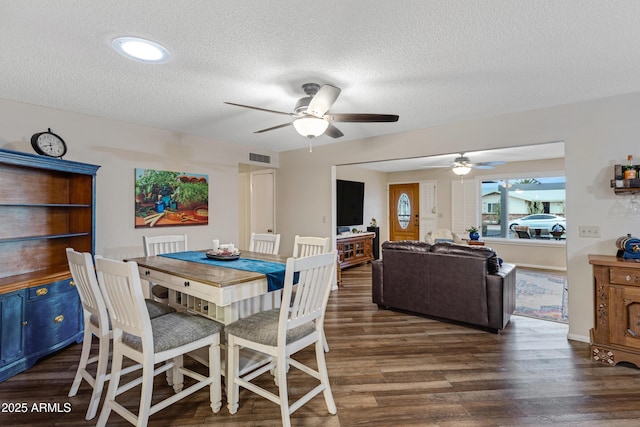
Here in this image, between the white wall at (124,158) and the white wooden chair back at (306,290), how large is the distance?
2.97 m

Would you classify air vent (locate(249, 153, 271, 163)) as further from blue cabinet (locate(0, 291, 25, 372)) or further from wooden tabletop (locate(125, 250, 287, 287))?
blue cabinet (locate(0, 291, 25, 372))

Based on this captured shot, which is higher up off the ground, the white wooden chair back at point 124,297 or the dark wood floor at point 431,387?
the white wooden chair back at point 124,297

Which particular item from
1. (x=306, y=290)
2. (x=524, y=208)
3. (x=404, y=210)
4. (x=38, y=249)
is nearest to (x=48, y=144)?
(x=38, y=249)

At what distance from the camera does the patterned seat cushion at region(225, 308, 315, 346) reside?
6.33 feet

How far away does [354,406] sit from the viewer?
2100 mm

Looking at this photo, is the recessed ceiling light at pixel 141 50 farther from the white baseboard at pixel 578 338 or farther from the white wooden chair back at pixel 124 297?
the white baseboard at pixel 578 338

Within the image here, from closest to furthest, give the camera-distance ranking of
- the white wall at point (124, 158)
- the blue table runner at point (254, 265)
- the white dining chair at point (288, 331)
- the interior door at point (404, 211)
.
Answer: the white dining chair at point (288, 331), the blue table runner at point (254, 265), the white wall at point (124, 158), the interior door at point (404, 211)

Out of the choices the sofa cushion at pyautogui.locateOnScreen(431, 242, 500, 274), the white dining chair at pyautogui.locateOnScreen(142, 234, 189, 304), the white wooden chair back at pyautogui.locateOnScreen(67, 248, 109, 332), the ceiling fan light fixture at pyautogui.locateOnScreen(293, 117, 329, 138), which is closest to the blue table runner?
the white dining chair at pyautogui.locateOnScreen(142, 234, 189, 304)

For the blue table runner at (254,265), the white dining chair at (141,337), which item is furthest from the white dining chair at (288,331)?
the blue table runner at (254,265)

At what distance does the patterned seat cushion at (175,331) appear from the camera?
6.15 feet

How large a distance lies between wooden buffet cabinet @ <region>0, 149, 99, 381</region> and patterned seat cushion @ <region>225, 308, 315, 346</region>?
6.15ft

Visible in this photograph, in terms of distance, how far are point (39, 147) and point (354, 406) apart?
140 inches

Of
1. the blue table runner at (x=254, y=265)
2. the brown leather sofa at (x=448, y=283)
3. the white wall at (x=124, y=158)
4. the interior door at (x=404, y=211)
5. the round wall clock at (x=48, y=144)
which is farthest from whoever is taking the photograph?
the interior door at (x=404, y=211)

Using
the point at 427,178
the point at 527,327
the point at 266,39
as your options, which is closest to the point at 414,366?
the point at 527,327
